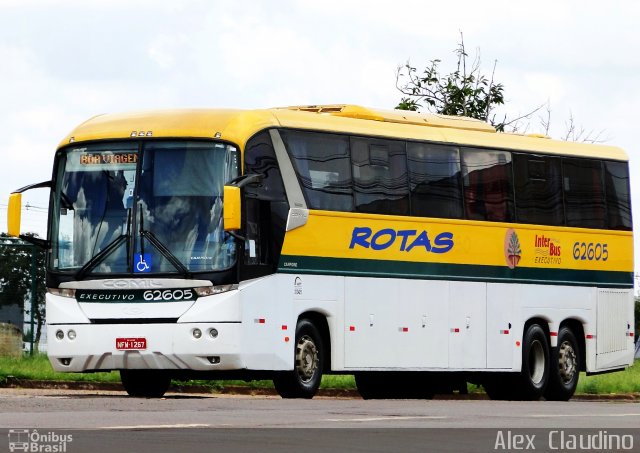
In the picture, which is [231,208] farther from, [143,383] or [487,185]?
[487,185]

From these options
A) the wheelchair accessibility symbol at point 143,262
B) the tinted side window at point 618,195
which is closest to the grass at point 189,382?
the tinted side window at point 618,195

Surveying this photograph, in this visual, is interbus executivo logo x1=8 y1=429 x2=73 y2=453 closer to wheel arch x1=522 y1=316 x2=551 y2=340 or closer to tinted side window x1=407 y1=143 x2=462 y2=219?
tinted side window x1=407 y1=143 x2=462 y2=219

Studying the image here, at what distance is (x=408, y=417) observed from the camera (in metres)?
17.1

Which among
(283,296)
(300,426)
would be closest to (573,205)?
(283,296)

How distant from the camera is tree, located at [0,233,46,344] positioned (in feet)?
107

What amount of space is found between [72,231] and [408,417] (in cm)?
718

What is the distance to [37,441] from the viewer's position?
1267cm

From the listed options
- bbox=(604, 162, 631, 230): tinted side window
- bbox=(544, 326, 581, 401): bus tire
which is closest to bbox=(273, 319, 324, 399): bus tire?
bbox=(544, 326, 581, 401): bus tire

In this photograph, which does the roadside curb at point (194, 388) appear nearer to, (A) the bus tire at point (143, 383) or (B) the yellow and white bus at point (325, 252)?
(B) the yellow and white bus at point (325, 252)

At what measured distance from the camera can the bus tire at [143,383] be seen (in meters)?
24.2

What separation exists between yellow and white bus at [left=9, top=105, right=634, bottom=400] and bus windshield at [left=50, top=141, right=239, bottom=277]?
0.02 meters

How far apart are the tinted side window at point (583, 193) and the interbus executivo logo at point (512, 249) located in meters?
1.39

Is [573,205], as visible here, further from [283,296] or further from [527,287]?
[283,296]

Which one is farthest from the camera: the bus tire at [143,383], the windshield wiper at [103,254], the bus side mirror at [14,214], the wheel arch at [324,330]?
the bus tire at [143,383]
